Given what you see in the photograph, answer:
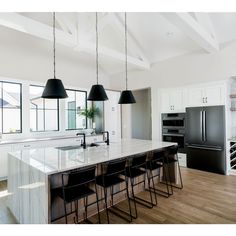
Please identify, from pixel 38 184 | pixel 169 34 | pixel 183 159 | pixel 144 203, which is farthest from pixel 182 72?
pixel 38 184

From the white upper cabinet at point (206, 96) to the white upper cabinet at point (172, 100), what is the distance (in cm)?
23

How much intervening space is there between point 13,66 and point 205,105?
17.2 ft

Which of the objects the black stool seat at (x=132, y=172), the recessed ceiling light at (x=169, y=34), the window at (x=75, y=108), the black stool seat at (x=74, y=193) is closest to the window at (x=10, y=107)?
the window at (x=75, y=108)

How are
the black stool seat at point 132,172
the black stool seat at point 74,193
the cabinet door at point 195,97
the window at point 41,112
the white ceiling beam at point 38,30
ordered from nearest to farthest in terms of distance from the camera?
the black stool seat at point 74,193
the black stool seat at point 132,172
the white ceiling beam at point 38,30
the cabinet door at point 195,97
the window at point 41,112

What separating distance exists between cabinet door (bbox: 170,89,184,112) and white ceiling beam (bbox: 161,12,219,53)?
1.31 m

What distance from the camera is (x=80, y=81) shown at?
6.41m

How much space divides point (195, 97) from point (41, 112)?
4527 millimetres

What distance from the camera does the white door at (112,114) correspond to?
6664 mm

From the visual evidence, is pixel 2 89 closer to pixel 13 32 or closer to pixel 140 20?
pixel 13 32

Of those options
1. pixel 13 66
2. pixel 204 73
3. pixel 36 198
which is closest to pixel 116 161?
pixel 36 198

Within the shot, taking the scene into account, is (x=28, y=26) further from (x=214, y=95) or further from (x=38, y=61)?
(x=214, y=95)

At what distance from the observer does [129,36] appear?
5453 mm

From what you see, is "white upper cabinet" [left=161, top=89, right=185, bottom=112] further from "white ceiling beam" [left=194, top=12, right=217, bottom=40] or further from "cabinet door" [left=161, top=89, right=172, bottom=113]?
"white ceiling beam" [left=194, top=12, right=217, bottom=40]

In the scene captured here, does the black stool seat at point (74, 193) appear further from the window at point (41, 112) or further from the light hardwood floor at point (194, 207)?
the window at point (41, 112)
